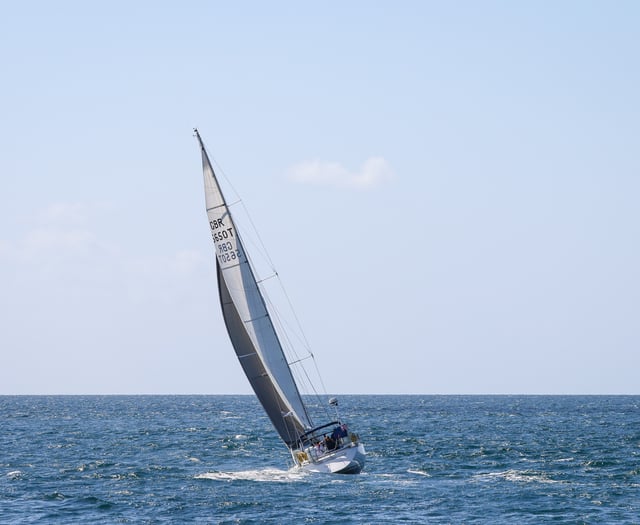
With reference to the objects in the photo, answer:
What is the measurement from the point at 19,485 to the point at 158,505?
10.2 metres

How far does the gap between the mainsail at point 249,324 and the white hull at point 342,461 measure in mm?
1876

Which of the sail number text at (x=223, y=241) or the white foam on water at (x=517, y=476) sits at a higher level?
the sail number text at (x=223, y=241)

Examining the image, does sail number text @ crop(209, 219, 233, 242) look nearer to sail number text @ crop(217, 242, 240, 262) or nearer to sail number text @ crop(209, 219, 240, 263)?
sail number text @ crop(209, 219, 240, 263)

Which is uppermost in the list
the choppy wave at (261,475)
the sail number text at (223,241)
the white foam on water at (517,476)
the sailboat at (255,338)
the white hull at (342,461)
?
the sail number text at (223,241)

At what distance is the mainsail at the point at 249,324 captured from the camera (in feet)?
159

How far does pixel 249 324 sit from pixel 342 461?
778 centimetres

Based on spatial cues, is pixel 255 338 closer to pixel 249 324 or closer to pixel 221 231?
pixel 249 324

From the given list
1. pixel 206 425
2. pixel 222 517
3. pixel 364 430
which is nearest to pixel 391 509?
pixel 222 517

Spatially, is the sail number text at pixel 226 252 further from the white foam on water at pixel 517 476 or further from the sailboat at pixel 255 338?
the white foam on water at pixel 517 476

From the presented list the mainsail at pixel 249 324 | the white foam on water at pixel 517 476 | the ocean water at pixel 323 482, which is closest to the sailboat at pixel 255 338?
the mainsail at pixel 249 324

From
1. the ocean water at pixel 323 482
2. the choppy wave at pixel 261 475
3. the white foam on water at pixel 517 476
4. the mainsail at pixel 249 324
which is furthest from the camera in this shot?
the choppy wave at pixel 261 475

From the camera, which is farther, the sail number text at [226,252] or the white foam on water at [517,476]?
the sail number text at [226,252]

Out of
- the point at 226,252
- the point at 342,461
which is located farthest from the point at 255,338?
the point at 342,461

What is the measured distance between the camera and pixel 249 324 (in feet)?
160
